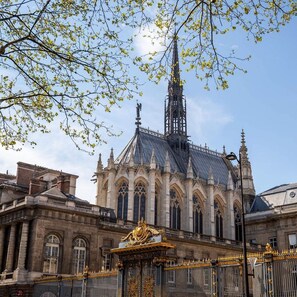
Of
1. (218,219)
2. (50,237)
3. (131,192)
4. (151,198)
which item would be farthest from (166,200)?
(50,237)

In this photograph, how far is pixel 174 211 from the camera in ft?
177

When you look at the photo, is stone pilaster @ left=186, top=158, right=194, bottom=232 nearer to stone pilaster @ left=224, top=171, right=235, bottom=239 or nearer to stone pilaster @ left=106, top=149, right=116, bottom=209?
stone pilaster @ left=224, top=171, right=235, bottom=239

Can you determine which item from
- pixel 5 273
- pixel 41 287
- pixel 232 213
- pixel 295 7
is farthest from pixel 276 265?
pixel 232 213

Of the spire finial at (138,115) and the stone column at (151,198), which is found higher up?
the spire finial at (138,115)

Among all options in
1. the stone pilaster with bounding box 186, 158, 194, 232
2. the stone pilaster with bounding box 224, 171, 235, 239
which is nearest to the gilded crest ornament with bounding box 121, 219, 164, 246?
the stone pilaster with bounding box 186, 158, 194, 232

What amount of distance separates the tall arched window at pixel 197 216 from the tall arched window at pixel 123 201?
9044mm

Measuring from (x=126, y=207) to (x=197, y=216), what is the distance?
31.7 feet

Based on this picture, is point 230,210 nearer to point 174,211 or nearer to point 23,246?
point 174,211

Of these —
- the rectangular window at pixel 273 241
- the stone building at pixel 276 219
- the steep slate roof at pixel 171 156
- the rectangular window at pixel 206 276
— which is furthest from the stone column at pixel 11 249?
the rectangular window at pixel 273 241

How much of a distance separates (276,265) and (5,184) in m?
33.9

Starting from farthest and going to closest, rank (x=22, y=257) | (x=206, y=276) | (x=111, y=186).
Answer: (x=111, y=186) → (x=22, y=257) → (x=206, y=276)

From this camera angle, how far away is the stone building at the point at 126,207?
119 ft

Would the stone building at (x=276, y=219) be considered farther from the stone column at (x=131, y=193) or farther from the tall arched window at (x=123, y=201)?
the tall arched window at (x=123, y=201)

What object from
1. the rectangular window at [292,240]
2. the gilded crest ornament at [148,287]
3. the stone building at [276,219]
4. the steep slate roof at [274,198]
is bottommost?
the gilded crest ornament at [148,287]
